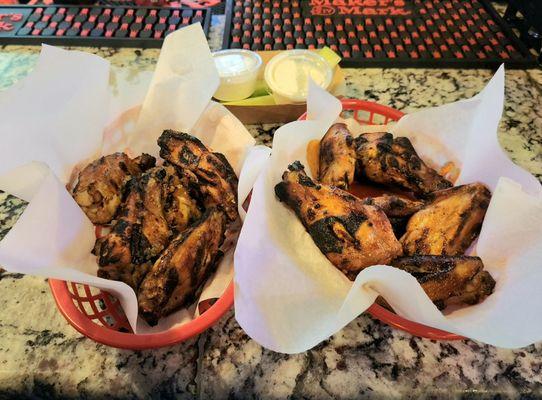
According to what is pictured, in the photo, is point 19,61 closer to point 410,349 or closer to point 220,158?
point 220,158

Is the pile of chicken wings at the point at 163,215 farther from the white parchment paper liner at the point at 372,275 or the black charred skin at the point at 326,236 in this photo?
the black charred skin at the point at 326,236

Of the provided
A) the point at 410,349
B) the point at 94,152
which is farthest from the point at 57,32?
the point at 410,349

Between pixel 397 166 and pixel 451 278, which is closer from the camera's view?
pixel 451 278

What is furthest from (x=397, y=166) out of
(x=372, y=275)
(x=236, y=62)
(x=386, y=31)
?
(x=386, y=31)

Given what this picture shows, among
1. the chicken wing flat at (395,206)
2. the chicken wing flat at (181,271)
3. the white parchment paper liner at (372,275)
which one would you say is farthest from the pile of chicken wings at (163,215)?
the chicken wing flat at (395,206)

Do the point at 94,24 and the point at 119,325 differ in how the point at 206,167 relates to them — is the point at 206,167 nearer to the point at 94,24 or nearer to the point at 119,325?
the point at 119,325

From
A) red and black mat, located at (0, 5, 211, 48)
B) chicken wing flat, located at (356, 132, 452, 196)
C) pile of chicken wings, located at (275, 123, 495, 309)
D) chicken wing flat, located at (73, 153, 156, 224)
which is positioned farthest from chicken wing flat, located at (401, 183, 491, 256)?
red and black mat, located at (0, 5, 211, 48)
